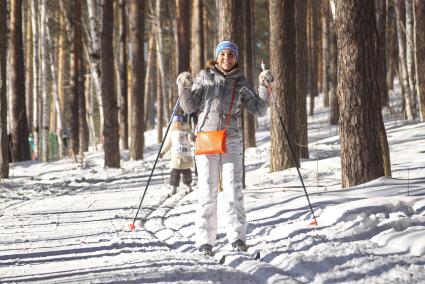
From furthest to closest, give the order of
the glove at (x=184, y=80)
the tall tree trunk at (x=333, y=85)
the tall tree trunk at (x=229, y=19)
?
the tall tree trunk at (x=333, y=85) → the tall tree trunk at (x=229, y=19) → the glove at (x=184, y=80)

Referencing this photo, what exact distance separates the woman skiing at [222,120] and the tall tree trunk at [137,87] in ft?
49.5

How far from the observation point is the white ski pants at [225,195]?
18.7ft

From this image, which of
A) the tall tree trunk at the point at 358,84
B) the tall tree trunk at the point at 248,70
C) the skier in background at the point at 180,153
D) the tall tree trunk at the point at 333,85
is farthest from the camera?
the tall tree trunk at the point at 333,85

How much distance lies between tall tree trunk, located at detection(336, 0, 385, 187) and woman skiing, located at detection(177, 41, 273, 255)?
2.27m

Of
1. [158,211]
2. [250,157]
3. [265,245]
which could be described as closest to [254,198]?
[158,211]

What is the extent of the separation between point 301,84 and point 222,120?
9.51 metres

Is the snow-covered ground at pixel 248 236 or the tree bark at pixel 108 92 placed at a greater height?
the tree bark at pixel 108 92

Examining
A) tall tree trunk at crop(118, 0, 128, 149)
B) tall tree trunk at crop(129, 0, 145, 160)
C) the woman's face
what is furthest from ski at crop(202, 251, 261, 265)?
tall tree trunk at crop(118, 0, 128, 149)

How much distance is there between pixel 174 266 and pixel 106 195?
6.81 meters

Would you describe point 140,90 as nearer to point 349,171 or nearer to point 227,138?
point 349,171

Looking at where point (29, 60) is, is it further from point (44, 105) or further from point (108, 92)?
point (108, 92)

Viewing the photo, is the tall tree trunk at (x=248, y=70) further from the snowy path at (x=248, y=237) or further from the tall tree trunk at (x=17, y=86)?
the snowy path at (x=248, y=237)

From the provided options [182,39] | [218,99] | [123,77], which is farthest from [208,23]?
[218,99]

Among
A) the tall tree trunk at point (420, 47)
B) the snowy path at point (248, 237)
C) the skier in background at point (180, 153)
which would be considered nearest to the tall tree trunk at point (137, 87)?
the skier in background at point (180, 153)
